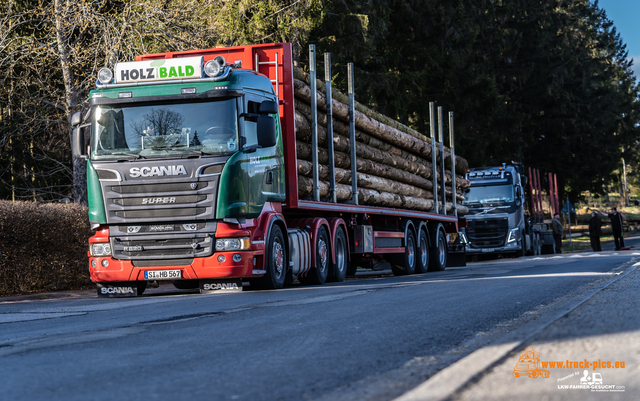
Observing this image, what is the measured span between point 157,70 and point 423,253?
10356mm

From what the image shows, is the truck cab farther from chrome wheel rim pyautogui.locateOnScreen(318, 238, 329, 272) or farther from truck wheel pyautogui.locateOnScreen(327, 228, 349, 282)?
chrome wheel rim pyautogui.locateOnScreen(318, 238, 329, 272)

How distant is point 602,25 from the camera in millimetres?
72000

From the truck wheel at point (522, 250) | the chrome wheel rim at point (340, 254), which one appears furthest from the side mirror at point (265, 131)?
the truck wheel at point (522, 250)

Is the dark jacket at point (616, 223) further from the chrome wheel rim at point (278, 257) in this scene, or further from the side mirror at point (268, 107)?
the side mirror at point (268, 107)

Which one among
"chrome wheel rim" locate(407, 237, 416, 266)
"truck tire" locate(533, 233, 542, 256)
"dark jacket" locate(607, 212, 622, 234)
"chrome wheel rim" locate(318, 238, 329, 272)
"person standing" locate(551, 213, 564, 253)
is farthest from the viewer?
"person standing" locate(551, 213, 564, 253)

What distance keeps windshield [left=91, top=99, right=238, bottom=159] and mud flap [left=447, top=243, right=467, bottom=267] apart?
47.6 ft

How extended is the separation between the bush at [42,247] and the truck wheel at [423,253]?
27.7ft

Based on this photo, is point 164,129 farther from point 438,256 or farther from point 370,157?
point 438,256

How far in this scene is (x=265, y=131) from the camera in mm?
11328

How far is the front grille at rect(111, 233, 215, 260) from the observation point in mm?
11000

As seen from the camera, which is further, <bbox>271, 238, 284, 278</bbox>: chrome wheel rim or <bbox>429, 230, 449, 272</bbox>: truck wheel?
<bbox>429, 230, 449, 272</bbox>: truck wheel

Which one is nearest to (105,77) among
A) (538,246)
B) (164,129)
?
(164,129)

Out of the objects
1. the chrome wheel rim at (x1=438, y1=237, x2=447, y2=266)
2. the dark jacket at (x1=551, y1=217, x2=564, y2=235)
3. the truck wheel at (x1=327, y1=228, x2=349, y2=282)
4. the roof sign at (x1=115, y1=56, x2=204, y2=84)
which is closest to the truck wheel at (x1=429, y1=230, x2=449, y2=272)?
the chrome wheel rim at (x1=438, y1=237, x2=447, y2=266)

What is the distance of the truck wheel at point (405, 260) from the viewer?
18.3m
